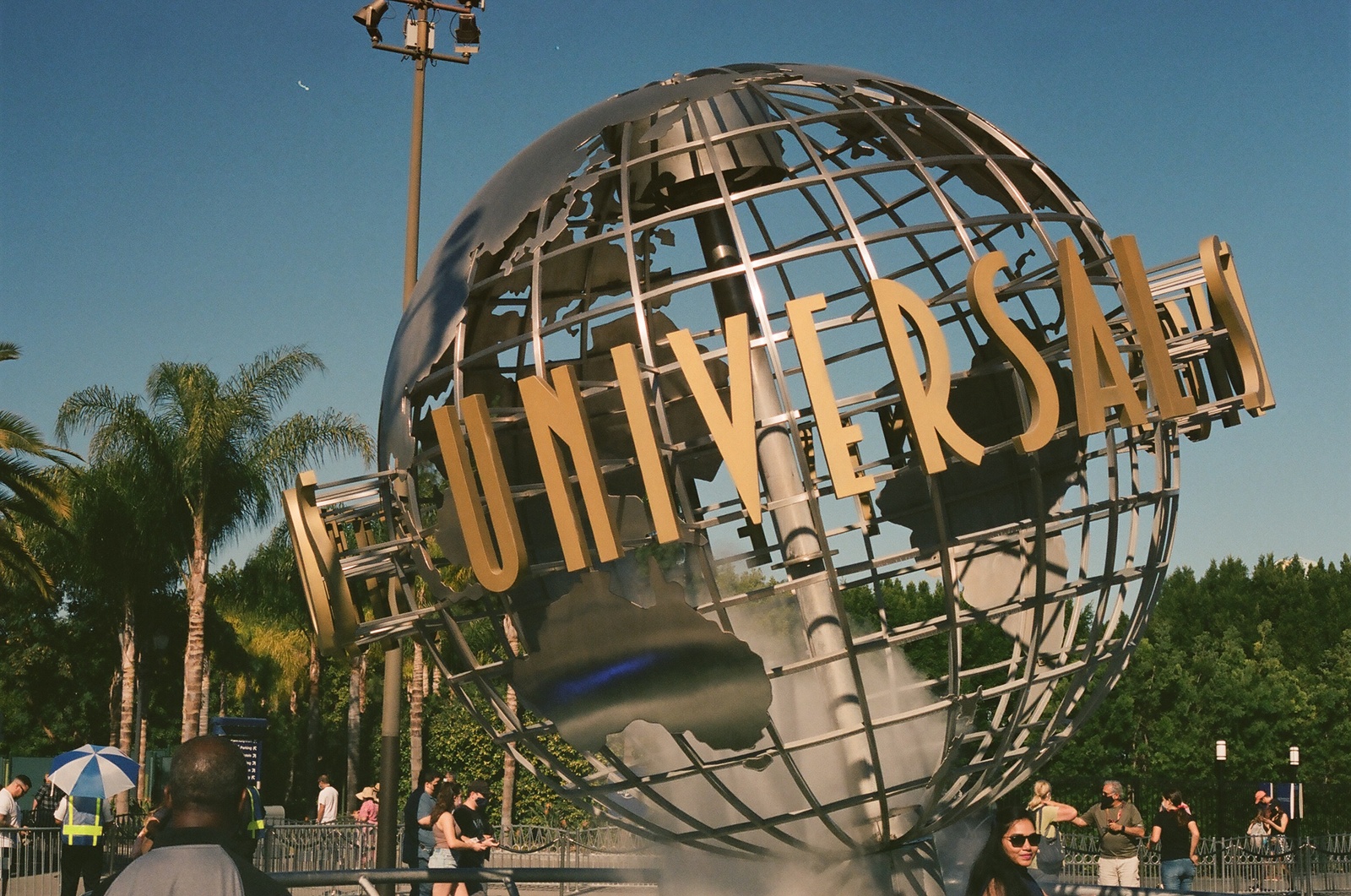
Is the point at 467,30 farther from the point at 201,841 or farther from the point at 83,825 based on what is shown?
the point at 201,841

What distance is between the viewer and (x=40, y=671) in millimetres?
45375

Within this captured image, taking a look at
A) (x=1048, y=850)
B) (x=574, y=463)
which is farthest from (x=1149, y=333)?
(x=1048, y=850)

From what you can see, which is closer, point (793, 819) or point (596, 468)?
point (596, 468)

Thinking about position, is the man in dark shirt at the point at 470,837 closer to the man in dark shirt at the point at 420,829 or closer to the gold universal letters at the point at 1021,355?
the man in dark shirt at the point at 420,829

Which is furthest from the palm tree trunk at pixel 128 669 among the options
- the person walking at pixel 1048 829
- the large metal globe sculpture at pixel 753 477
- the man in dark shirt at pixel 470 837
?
the large metal globe sculpture at pixel 753 477

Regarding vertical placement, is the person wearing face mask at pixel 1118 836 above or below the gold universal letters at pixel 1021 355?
below

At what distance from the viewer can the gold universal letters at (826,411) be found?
445 cm

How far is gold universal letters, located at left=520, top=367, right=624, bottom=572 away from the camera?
4547mm

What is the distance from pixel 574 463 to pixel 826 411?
32.4 inches

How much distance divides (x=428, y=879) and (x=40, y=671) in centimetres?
4328

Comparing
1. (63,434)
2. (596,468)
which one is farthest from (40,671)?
(596,468)

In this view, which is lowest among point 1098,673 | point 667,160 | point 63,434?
point 1098,673

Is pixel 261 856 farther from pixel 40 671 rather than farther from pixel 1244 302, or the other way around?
pixel 40 671

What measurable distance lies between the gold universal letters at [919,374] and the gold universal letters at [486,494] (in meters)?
1.34
